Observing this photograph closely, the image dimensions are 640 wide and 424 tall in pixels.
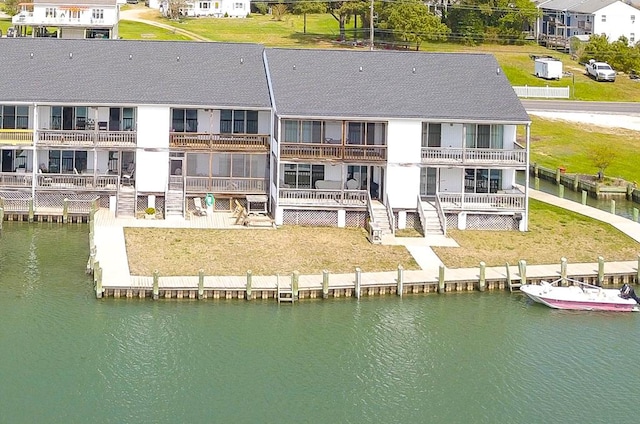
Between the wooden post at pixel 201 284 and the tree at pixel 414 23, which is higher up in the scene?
the tree at pixel 414 23

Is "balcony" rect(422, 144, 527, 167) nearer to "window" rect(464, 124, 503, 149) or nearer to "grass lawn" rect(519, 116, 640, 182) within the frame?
"window" rect(464, 124, 503, 149)

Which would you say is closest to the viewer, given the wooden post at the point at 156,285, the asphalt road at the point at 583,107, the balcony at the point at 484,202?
the wooden post at the point at 156,285

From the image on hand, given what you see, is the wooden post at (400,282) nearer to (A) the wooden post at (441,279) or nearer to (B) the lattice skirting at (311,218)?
(A) the wooden post at (441,279)

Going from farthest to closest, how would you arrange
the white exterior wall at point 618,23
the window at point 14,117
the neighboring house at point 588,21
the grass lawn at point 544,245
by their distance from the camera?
1. the neighboring house at point 588,21
2. the white exterior wall at point 618,23
3. the window at point 14,117
4. the grass lawn at point 544,245

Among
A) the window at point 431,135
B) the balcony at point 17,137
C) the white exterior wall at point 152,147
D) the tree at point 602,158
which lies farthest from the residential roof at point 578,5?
the balcony at point 17,137

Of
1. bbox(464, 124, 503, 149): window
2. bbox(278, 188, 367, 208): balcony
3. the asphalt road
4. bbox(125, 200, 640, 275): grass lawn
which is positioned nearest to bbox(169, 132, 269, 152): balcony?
bbox(278, 188, 367, 208): balcony

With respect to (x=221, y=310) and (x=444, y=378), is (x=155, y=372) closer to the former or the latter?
(x=221, y=310)
